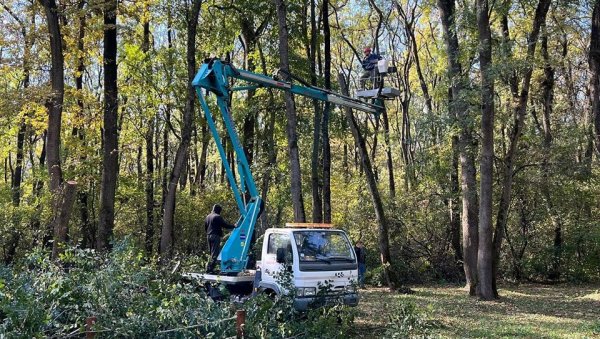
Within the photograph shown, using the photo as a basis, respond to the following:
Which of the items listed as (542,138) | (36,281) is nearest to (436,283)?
(542,138)

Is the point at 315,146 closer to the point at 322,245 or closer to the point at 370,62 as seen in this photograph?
the point at 370,62

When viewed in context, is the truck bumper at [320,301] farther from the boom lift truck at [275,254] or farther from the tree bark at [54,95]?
the tree bark at [54,95]

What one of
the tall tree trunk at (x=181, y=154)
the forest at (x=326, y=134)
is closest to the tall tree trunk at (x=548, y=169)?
the forest at (x=326, y=134)

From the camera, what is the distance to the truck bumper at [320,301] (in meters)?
9.16

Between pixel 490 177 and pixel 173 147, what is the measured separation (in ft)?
86.0

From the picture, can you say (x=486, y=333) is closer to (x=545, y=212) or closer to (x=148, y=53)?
(x=545, y=212)

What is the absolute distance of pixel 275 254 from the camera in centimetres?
1052

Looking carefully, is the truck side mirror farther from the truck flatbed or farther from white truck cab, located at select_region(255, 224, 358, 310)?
the truck flatbed

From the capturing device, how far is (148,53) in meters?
21.6

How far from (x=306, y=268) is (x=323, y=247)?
864 millimetres

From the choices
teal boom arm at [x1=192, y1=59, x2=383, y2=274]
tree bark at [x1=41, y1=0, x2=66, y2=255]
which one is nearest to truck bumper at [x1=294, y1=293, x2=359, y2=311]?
teal boom arm at [x1=192, y1=59, x2=383, y2=274]

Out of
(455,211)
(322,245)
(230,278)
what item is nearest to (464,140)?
(455,211)

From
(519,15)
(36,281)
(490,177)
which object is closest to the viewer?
(36,281)

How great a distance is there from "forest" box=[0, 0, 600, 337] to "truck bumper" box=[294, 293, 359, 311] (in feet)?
1.97
